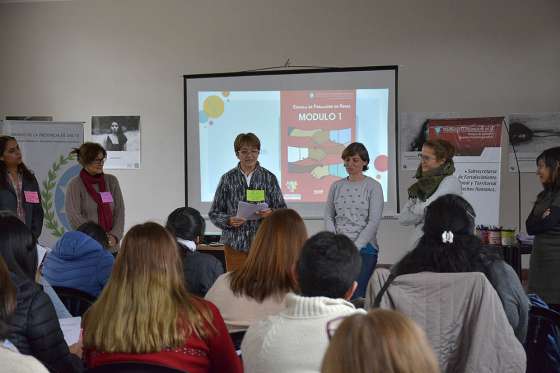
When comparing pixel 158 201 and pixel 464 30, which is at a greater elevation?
pixel 464 30

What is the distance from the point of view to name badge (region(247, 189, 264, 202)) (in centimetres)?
398

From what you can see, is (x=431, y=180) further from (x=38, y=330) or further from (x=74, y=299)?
(x=38, y=330)

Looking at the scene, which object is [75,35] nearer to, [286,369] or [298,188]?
[298,188]

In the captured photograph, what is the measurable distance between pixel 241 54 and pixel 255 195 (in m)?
3.05

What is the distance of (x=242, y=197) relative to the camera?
13.2 feet

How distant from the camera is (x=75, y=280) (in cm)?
271

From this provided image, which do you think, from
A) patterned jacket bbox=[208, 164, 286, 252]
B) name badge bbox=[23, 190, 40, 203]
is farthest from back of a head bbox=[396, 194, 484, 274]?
name badge bbox=[23, 190, 40, 203]

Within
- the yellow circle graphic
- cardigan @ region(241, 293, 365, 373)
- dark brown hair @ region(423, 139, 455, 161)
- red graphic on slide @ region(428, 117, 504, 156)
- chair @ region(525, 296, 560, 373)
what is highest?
the yellow circle graphic

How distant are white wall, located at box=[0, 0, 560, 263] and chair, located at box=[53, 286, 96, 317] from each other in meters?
3.98

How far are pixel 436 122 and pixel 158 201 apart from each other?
130 inches

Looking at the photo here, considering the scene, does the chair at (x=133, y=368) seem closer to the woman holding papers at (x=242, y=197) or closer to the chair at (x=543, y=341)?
the chair at (x=543, y=341)

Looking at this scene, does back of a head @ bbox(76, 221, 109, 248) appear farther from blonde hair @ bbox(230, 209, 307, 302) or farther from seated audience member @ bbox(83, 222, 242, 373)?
seated audience member @ bbox(83, 222, 242, 373)

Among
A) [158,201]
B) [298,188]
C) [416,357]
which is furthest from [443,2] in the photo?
[416,357]

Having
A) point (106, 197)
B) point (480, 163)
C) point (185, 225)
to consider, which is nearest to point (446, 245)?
point (185, 225)
